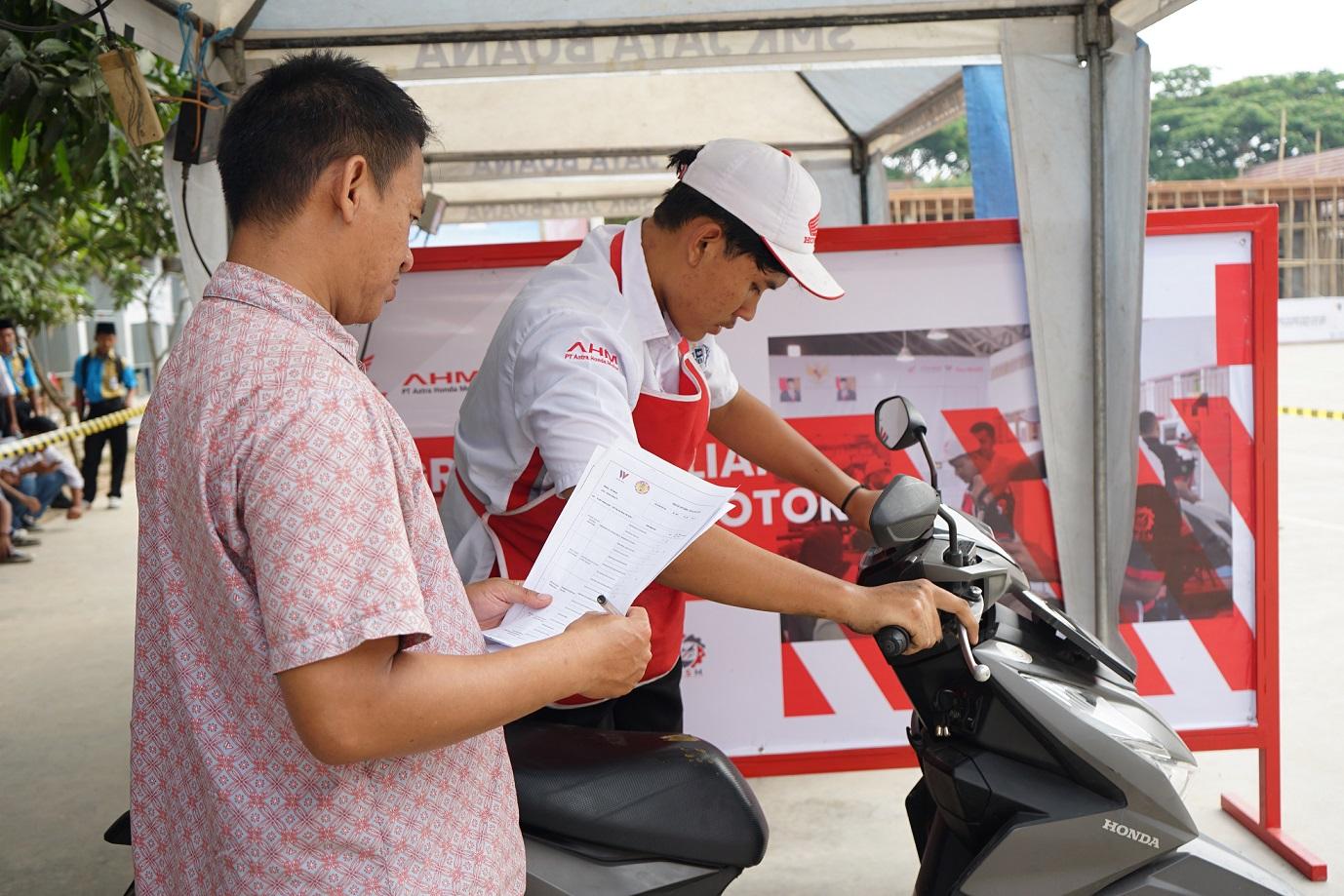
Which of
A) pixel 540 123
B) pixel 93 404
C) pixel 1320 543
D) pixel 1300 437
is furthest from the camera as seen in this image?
pixel 1300 437

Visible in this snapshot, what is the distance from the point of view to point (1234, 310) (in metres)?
3.28

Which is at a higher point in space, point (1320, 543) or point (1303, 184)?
point (1303, 184)

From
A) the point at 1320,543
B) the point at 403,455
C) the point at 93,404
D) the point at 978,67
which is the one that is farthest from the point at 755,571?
the point at 93,404

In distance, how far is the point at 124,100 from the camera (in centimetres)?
273

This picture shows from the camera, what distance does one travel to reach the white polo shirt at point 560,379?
5.71 ft

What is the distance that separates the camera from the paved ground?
342 centimetres

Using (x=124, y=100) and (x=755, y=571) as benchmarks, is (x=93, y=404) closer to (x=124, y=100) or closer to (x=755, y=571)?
(x=124, y=100)

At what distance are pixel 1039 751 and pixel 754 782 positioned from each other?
2321 mm

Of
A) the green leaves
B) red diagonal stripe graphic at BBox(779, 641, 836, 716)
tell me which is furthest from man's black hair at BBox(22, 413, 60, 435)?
red diagonal stripe graphic at BBox(779, 641, 836, 716)

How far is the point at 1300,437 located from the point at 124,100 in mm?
12780

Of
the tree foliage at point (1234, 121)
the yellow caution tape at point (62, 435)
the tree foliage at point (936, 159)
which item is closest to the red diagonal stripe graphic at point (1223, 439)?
the yellow caution tape at point (62, 435)

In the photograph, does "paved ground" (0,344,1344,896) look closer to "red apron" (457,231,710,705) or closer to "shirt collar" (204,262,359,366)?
"red apron" (457,231,710,705)

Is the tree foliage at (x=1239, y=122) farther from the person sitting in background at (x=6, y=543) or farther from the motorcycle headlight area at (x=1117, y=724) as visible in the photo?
the motorcycle headlight area at (x=1117, y=724)

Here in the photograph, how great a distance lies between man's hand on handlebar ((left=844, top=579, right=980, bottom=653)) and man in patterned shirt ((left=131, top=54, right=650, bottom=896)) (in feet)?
1.95
